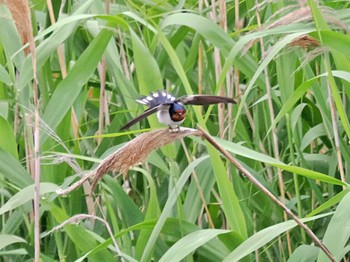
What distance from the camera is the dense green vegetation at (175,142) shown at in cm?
176

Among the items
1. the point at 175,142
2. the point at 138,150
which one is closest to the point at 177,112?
the point at 138,150

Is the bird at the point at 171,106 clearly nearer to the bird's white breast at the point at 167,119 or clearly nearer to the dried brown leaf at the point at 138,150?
the bird's white breast at the point at 167,119

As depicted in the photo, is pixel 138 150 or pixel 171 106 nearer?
pixel 138 150

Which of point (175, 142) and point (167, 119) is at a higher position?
point (167, 119)

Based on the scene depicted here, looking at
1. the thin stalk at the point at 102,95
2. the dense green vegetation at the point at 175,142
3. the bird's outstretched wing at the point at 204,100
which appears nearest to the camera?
the bird's outstretched wing at the point at 204,100

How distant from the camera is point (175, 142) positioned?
2070mm

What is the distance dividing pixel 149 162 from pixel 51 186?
0.86 feet

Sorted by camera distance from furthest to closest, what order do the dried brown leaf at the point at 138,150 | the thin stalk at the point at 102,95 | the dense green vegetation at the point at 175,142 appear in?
the thin stalk at the point at 102,95, the dense green vegetation at the point at 175,142, the dried brown leaf at the point at 138,150

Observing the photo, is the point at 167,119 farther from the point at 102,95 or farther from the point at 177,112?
the point at 102,95

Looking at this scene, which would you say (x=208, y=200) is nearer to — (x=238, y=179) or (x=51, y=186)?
(x=238, y=179)

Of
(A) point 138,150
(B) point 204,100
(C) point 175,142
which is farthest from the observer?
(C) point 175,142

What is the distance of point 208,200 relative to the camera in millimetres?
1960

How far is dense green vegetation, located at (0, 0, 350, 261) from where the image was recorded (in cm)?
176

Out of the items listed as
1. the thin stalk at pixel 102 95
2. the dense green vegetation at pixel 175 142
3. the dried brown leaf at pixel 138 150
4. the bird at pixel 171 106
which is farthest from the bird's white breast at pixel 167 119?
the thin stalk at pixel 102 95
